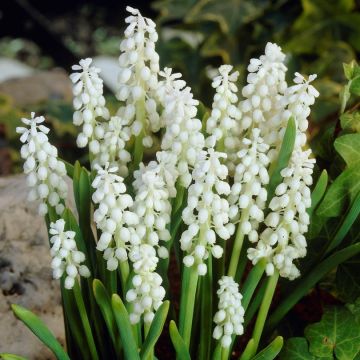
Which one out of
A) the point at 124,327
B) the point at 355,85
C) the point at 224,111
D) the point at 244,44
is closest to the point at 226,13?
the point at 244,44

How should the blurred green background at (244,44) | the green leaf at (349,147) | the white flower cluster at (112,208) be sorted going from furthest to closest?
1. the blurred green background at (244,44)
2. the green leaf at (349,147)
3. the white flower cluster at (112,208)

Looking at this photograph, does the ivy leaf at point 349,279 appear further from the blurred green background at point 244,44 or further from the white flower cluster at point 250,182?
the blurred green background at point 244,44


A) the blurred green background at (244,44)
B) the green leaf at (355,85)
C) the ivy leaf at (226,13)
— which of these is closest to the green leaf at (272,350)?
the green leaf at (355,85)

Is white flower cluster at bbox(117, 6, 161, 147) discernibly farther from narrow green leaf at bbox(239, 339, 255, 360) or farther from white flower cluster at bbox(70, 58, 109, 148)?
narrow green leaf at bbox(239, 339, 255, 360)

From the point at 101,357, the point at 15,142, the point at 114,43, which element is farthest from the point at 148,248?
the point at 114,43

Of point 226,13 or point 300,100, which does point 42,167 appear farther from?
point 226,13

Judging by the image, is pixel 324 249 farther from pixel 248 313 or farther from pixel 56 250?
pixel 56 250
